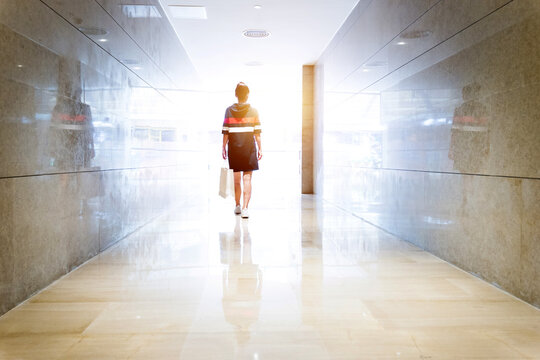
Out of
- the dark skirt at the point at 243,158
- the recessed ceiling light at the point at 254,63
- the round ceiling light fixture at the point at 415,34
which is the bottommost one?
the dark skirt at the point at 243,158

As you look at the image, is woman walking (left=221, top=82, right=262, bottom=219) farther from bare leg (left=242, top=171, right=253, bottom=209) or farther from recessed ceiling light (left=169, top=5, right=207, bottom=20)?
recessed ceiling light (left=169, top=5, right=207, bottom=20)

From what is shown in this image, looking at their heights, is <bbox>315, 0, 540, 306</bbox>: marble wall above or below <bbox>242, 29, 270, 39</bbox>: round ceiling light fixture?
below

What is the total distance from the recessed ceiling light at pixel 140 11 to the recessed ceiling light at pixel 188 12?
53 cm

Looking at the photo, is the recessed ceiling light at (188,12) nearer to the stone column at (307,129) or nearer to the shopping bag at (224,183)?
the shopping bag at (224,183)

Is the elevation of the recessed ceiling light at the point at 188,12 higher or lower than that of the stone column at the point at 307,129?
higher

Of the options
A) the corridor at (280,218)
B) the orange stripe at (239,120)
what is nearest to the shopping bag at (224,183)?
the corridor at (280,218)

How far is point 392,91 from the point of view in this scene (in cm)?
509

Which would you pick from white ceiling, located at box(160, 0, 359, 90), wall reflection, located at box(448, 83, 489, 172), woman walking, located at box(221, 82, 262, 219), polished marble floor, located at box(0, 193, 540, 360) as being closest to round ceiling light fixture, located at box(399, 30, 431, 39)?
wall reflection, located at box(448, 83, 489, 172)

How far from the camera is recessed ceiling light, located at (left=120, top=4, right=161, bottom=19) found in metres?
4.82

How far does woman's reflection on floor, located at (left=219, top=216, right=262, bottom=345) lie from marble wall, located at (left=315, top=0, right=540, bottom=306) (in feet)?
5.25

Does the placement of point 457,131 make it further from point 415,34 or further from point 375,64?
point 375,64

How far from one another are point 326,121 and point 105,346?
8.08 metres

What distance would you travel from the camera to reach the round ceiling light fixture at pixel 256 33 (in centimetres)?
854

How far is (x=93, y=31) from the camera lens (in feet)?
12.3
